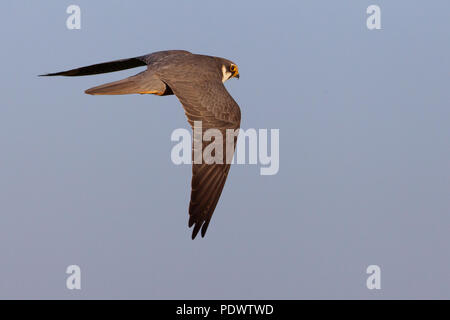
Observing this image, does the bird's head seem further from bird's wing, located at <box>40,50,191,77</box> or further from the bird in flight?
bird's wing, located at <box>40,50,191,77</box>

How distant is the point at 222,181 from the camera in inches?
340

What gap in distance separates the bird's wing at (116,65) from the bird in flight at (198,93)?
3 centimetres

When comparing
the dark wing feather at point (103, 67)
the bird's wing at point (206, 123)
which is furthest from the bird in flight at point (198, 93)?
the dark wing feather at point (103, 67)

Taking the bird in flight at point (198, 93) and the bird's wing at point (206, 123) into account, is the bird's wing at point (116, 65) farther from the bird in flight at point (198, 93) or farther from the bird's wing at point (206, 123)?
the bird's wing at point (206, 123)

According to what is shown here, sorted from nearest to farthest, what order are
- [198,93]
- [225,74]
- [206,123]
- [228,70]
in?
[206,123] → [198,93] → [225,74] → [228,70]

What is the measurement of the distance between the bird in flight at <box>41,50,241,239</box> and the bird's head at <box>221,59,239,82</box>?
0.12 metres

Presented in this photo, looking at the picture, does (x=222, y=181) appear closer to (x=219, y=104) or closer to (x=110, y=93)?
(x=219, y=104)

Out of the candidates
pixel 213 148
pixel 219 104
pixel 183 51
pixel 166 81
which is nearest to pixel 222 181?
pixel 213 148

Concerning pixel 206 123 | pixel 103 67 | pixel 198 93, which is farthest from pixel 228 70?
pixel 206 123

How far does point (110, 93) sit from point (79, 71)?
2025 millimetres

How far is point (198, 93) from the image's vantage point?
359 inches

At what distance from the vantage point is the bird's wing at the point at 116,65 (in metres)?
10.6

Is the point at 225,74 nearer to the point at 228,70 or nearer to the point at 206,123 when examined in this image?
the point at 228,70

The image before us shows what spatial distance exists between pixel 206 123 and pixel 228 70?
8.15 feet
